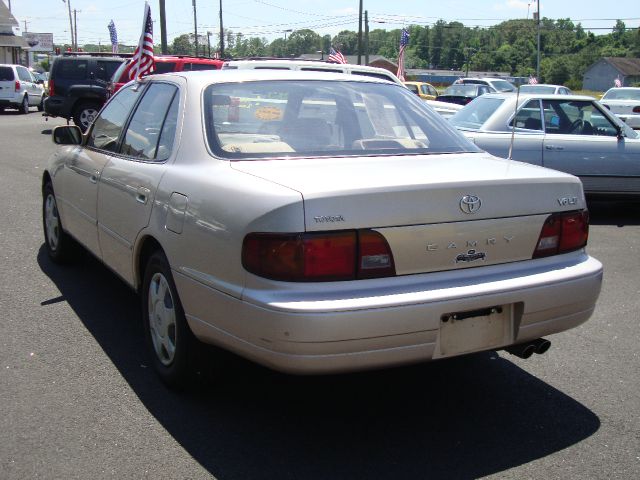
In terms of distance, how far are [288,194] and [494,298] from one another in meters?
1.03

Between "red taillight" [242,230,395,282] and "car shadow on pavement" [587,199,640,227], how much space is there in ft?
22.5

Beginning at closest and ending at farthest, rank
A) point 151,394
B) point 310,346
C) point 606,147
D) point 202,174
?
point 310,346 < point 202,174 < point 151,394 < point 606,147

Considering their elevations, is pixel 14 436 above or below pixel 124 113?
below

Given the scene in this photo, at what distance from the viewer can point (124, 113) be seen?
16.3 feet

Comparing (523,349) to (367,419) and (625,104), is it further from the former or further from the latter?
(625,104)

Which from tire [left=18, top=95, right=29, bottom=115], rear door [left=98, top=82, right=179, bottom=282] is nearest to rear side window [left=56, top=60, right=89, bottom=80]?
tire [left=18, top=95, right=29, bottom=115]

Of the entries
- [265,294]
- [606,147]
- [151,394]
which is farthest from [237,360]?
[606,147]

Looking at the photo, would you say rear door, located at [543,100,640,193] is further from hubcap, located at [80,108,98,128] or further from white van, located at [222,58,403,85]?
hubcap, located at [80,108,98,128]

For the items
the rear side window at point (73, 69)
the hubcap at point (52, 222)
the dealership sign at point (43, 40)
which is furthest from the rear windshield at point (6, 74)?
the dealership sign at point (43, 40)

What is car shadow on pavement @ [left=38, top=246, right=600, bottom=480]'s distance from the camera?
3.26m

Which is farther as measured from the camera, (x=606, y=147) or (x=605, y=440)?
(x=606, y=147)

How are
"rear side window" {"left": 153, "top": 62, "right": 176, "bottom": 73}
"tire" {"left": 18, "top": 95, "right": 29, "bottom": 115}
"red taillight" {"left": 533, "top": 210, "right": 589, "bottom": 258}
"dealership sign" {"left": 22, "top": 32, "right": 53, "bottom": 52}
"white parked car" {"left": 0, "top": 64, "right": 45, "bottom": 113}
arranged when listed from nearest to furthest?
"red taillight" {"left": 533, "top": 210, "right": 589, "bottom": 258} → "rear side window" {"left": 153, "top": 62, "right": 176, "bottom": 73} → "white parked car" {"left": 0, "top": 64, "right": 45, "bottom": 113} → "tire" {"left": 18, "top": 95, "right": 29, "bottom": 115} → "dealership sign" {"left": 22, "top": 32, "right": 53, "bottom": 52}

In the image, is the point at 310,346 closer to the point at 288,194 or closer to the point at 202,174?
the point at 288,194

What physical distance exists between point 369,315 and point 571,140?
7.10m
